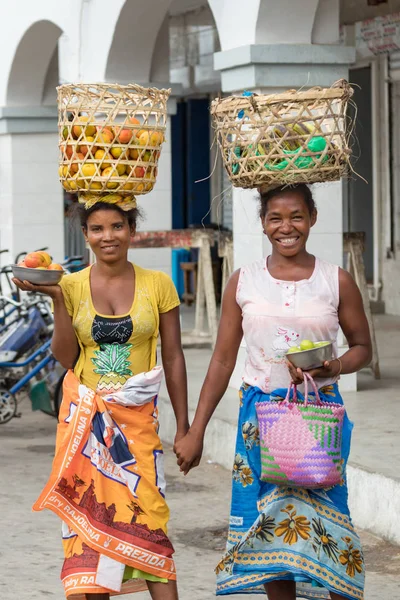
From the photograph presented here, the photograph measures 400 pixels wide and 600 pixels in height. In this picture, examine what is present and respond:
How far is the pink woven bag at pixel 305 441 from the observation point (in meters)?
3.93

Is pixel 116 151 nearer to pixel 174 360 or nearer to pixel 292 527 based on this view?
pixel 174 360

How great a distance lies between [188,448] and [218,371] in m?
0.29

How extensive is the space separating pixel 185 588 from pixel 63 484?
1.16 meters

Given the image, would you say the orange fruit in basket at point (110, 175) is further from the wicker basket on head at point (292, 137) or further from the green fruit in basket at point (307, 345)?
the green fruit in basket at point (307, 345)

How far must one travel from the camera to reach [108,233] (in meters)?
4.32

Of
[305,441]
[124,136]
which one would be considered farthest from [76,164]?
[305,441]

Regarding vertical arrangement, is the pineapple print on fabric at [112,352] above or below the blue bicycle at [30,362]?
above

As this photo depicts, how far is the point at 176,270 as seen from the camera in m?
16.5

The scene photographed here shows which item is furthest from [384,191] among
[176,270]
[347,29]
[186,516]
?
[186,516]

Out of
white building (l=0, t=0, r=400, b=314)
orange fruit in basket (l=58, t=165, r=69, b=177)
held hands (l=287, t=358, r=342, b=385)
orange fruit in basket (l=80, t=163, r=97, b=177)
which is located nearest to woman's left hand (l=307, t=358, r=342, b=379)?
held hands (l=287, t=358, r=342, b=385)

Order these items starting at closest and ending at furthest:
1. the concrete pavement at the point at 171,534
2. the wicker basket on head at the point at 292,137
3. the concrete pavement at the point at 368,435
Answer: the wicker basket on head at the point at 292,137 < the concrete pavement at the point at 171,534 < the concrete pavement at the point at 368,435

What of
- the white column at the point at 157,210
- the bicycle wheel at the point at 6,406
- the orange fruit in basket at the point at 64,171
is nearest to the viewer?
the orange fruit in basket at the point at 64,171

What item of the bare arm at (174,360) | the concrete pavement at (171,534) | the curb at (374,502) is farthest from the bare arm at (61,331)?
the curb at (374,502)

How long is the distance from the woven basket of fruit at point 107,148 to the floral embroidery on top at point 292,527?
1222mm
